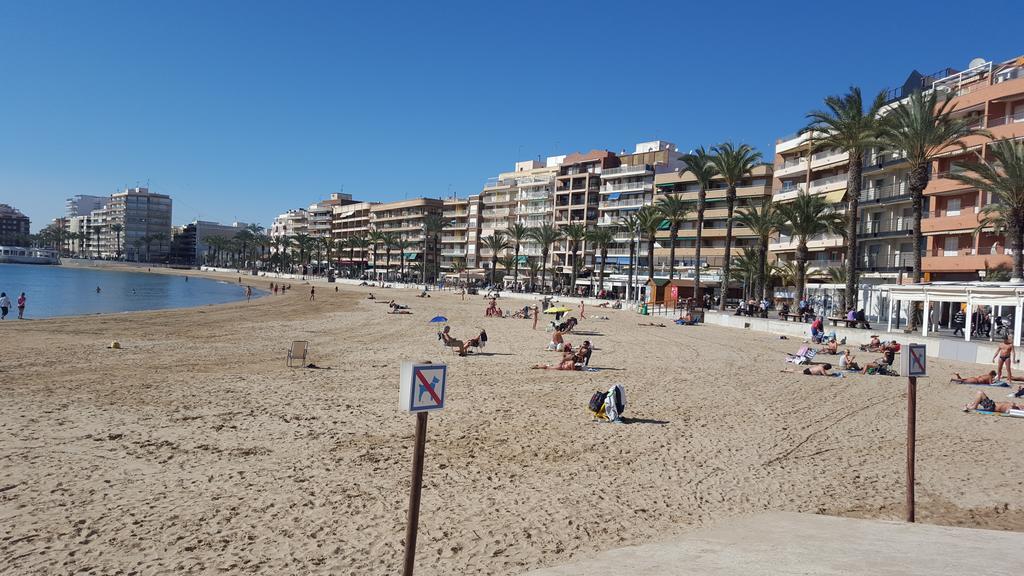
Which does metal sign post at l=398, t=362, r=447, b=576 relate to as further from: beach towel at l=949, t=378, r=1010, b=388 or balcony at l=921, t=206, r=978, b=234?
balcony at l=921, t=206, r=978, b=234

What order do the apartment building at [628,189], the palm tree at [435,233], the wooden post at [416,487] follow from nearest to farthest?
the wooden post at [416,487] < the apartment building at [628,189] < the palm tree at [435,233]

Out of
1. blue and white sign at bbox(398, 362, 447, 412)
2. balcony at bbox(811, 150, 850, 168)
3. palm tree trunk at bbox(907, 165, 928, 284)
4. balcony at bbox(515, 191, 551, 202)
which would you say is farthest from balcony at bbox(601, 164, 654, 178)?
blue and white sign at bbox(398, 362, 447, 412)

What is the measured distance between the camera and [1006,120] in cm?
3534

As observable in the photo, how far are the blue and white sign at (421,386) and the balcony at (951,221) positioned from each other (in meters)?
41.9

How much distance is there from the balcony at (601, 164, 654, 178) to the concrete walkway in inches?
3068

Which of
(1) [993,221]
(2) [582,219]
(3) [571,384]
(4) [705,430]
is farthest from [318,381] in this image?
(2) [582,219]

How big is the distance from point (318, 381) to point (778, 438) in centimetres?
1019

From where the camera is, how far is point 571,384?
15859mm

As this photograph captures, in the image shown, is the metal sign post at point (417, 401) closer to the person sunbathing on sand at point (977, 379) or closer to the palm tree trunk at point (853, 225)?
the person sunbathing on sand at point (977, 379)

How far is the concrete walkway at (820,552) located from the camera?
515cm

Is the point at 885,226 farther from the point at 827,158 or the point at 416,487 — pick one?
the point at 416,487

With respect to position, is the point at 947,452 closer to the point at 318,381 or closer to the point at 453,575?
the point at 453,575

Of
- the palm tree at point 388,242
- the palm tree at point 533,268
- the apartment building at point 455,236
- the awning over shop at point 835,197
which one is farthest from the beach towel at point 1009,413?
the palm tree at point 388,242

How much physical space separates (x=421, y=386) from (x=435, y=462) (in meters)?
4.84
